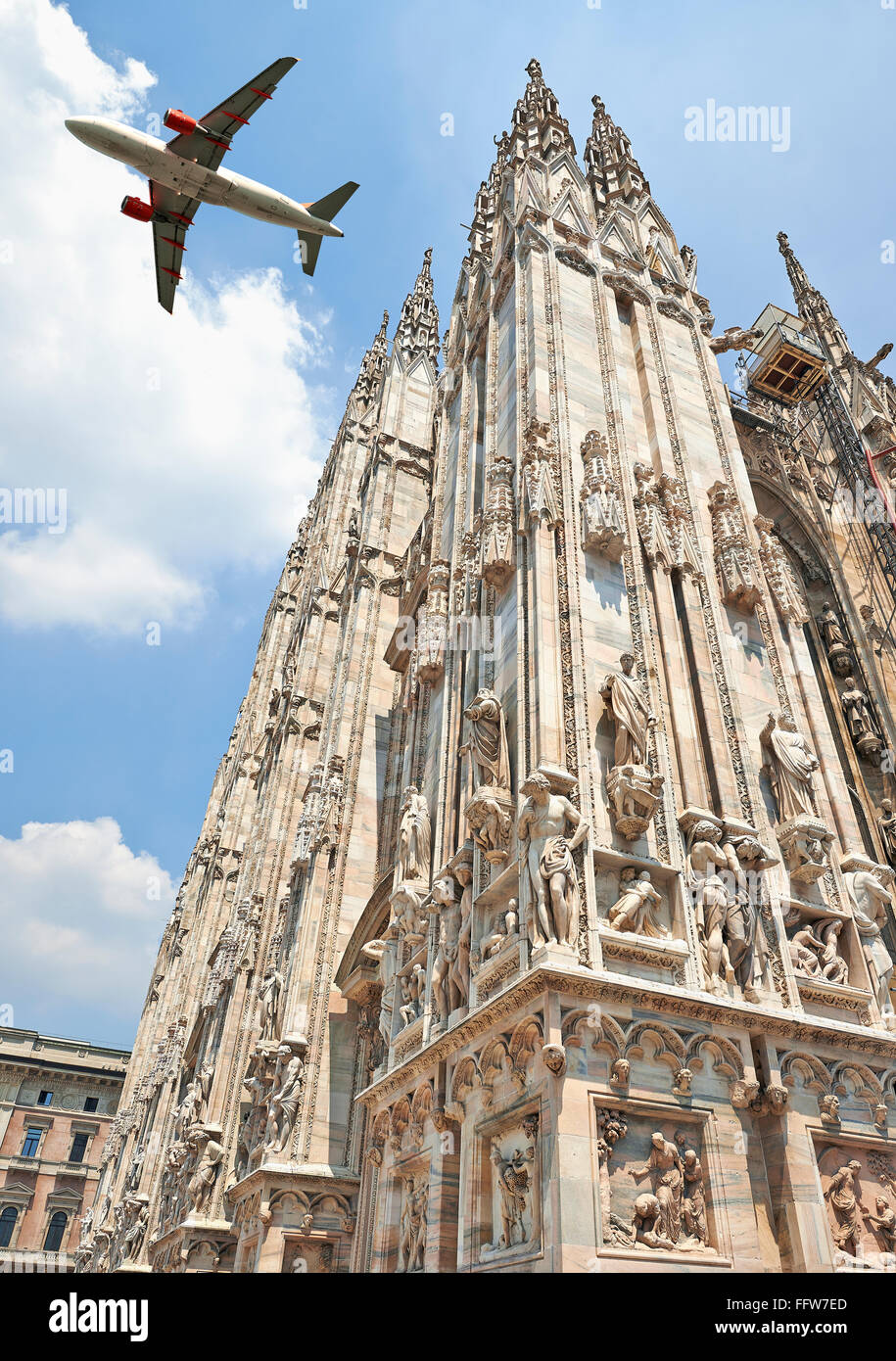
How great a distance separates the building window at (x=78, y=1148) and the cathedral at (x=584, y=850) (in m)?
32.3

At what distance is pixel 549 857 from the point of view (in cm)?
1030

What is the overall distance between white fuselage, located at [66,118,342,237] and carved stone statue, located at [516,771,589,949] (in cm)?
1661

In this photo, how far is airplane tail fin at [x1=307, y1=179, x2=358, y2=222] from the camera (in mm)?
23781

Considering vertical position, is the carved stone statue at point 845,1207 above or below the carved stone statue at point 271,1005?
below

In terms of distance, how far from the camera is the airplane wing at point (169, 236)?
2177cm

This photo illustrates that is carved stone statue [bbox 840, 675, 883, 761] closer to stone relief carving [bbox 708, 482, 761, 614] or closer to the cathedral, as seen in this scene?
the cathedral

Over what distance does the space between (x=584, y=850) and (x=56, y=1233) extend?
190 feet

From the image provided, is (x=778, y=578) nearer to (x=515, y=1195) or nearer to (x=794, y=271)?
(x=515, y=1195)

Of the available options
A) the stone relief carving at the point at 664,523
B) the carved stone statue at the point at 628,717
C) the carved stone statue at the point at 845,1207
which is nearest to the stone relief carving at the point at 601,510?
the stone relief carving at the point at 664,523

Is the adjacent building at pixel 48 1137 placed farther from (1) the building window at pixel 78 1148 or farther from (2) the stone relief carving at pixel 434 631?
(2) the stone relief carving at pixel 434 631

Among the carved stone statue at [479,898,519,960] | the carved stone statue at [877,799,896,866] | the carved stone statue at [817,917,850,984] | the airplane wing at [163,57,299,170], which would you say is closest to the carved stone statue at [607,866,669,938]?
the carved stone statue at [479,898,519,960]

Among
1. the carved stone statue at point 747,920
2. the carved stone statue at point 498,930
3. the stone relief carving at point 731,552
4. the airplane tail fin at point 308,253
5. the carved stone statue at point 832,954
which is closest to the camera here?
the carved stone statue at point 498,930

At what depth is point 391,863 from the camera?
20.9m

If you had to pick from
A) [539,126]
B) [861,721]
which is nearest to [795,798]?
[861,721]
